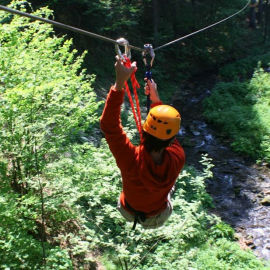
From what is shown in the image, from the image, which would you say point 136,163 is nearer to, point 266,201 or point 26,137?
point 26,137

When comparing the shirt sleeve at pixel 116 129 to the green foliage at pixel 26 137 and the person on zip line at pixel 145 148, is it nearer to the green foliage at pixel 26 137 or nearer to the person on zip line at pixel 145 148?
the person on zip line at pixel 145 148

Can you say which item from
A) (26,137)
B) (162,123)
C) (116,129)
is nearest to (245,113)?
(26,137)

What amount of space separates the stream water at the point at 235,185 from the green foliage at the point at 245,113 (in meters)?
0.42

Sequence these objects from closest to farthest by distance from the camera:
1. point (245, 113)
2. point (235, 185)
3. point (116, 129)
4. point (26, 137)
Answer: point (116, 129)
point (26, 137)
point (235, 185)
point (245, 113)

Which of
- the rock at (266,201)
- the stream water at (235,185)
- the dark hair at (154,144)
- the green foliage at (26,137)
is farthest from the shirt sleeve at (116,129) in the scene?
the rock at (266,201)

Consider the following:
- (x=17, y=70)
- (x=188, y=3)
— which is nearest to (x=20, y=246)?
(x=17, y=70)

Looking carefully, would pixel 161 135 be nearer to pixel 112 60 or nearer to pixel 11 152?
pixel 11 152

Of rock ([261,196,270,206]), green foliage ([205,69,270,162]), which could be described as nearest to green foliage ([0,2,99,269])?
rock ([261,196,270,206])

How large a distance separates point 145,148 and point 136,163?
12 centimetres

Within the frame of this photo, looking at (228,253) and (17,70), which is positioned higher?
(17,70)

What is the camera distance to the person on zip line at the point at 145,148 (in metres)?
1.93

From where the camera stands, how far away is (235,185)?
28.5 ft

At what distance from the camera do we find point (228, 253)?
20.0ft

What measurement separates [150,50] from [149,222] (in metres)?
1.66
